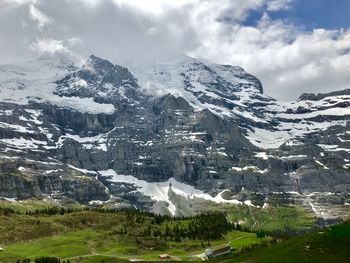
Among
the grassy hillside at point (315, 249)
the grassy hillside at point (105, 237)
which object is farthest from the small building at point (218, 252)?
the grassy hillside at point (315, 249)

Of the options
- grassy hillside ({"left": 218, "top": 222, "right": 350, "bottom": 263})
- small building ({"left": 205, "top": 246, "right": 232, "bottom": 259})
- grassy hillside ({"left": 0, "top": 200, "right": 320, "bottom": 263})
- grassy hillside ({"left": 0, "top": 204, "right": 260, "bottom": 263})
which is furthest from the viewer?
grassy hillside ({"left": 0, "top": 200, "right": 320, "bottom": 263})

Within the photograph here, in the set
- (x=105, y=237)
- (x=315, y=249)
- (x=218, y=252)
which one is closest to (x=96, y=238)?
(x=105, y=237)

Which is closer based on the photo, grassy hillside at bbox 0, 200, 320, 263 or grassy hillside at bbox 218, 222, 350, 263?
grassy hillside at bbox 218, 222, 350, 263

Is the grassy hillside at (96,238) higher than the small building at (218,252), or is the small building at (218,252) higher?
the grassy hillside at (96,238)

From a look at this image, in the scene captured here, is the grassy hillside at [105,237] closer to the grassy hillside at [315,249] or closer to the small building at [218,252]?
the small building at [218,252]

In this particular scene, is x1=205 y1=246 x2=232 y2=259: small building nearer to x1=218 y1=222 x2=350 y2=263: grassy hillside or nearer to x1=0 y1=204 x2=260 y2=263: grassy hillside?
x1=0 y1=204 x2=260 y2=263: grassy hillside

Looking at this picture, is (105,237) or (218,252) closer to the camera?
(218,252)

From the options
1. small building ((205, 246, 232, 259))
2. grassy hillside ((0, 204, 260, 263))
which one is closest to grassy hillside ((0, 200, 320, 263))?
grassy hillside ((0, 204, 260, 263))

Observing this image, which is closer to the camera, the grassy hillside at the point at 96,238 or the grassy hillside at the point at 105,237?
the grassy hillside at the point at 96,238

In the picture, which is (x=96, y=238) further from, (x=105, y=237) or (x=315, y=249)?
(x=315, y=249)

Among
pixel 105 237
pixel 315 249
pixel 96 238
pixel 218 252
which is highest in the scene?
pixel 105 237

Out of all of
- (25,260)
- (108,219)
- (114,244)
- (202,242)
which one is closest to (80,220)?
(108,219)

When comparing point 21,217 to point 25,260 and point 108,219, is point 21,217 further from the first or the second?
point 25,260

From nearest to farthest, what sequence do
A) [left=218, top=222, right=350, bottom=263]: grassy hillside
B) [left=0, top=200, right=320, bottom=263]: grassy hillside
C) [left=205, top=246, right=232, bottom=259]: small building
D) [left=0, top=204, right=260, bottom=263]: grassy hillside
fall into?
[left=218, top=222, right=350, bottom=263]: grassy hillside < [left=205, top=246, right=232, bottom=259]: small building < [left=0, top=204, right=260, bottom=263]: grassy hillside < [left=0, top=200, right=320, bottom=263]: grassy hillside
